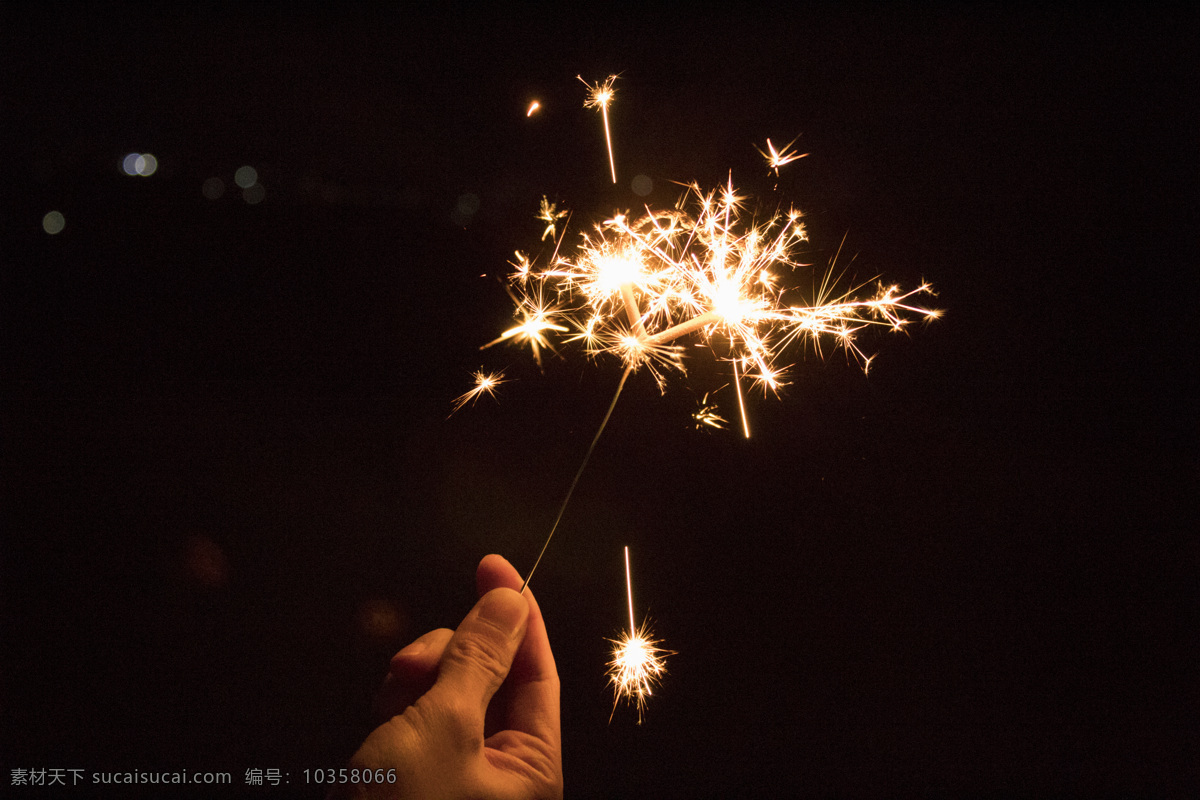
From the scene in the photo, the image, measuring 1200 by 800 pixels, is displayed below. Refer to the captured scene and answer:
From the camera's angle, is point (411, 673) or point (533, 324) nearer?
point (411, 673)

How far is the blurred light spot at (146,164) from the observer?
4.25ft

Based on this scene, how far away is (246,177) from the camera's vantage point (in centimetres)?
129

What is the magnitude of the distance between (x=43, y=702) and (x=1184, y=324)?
2925mm

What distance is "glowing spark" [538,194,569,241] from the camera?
1242mm

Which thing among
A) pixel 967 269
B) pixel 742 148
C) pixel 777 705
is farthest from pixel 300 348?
pixel 967 269

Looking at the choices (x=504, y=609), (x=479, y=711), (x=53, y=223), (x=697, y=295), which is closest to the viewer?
(x=479, y=711)

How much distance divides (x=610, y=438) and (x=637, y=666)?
0.54 metres

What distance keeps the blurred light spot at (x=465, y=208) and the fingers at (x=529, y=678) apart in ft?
2.67

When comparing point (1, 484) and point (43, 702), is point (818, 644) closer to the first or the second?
point (43, 702)

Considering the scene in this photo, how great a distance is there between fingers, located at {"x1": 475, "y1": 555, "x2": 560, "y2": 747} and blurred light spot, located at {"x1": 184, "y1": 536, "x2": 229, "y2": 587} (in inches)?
25.2

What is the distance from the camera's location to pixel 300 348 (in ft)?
4.20

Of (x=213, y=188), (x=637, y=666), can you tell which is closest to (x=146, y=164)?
(x=213, y=188)

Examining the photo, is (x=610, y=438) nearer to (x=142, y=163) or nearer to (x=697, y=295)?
(x=697, y=295)

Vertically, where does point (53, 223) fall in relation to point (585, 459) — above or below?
above
